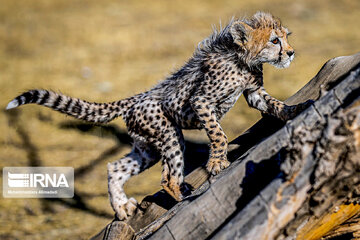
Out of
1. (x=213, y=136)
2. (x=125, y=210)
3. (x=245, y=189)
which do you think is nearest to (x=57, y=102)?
(x=125, y=210)

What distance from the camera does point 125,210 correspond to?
13.5 feet

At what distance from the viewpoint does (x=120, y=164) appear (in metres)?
4.35

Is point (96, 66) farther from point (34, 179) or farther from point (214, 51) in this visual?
point (214, 51)

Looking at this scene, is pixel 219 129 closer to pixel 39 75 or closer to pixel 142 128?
pixel 142 128

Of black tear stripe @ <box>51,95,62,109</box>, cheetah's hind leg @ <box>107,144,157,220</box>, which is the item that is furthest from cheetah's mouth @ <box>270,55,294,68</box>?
black tear stripe @ <box>51,95,62,109</box>

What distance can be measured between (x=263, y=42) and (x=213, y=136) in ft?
2.92

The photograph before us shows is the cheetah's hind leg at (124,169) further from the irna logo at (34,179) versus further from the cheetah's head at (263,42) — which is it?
the irna logo at (34,179)

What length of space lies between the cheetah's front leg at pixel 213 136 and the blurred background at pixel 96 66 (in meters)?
0.89

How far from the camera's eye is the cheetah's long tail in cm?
403

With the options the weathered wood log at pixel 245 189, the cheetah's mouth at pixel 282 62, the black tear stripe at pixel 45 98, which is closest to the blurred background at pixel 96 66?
the cheetah's mouth at pixel 282 62

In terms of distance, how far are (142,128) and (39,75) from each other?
6373 mm

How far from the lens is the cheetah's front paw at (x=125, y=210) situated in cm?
407

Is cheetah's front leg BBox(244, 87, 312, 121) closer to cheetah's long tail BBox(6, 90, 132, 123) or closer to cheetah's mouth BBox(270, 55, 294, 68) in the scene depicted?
cheetah's mouth BBox(270, 55, 294, 68)

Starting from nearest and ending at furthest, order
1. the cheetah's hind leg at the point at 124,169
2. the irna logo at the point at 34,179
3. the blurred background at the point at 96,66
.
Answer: the cheetah's hind leg at the point at 124,169 < the blurred background at the point at 96,66 < the irna logo at the point at 34,179
